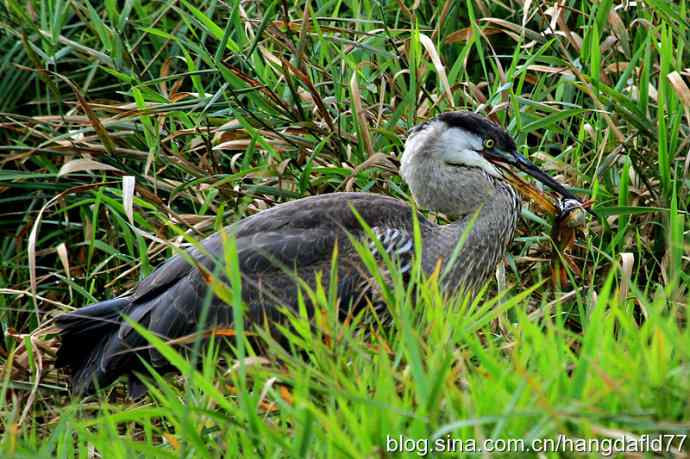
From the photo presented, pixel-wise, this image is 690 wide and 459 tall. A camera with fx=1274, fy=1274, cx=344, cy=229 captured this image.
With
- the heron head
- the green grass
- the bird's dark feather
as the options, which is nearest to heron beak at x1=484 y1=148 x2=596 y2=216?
the heron head

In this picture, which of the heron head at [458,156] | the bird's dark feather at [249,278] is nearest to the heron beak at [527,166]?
the heron head at [458,156]

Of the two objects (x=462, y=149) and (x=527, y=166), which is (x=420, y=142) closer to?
(x=462, y=149)

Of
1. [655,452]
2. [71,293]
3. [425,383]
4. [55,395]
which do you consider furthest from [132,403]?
[655,452]

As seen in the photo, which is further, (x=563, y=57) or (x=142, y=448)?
(x=563, y=57)

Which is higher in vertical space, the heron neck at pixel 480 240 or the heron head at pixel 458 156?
the heron head at pixel 458 156

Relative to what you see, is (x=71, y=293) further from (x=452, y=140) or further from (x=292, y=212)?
(x=452, y=140)

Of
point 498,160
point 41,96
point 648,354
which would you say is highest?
point 648,354

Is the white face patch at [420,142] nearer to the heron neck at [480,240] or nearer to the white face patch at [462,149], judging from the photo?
the white face patch at [462,149]

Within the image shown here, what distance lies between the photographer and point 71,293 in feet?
15.8

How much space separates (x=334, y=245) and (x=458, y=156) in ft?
1.83

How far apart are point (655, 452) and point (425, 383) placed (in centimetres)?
45

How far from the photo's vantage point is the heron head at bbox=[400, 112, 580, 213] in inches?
161

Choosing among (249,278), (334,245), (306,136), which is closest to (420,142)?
(334,245)

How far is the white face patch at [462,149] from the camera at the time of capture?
4.10m
